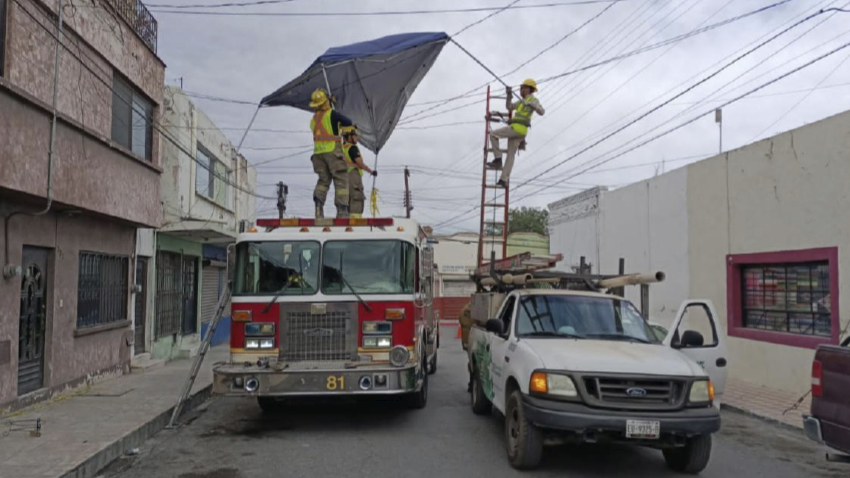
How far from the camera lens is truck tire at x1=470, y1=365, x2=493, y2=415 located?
947cm

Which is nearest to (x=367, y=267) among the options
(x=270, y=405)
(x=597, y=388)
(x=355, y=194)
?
(x=270, y=405)

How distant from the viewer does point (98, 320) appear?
12.0 metres

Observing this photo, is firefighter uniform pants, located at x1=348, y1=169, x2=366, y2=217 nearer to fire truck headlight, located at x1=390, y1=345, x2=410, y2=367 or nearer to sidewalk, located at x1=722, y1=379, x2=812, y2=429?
fire truck headlight, located at x1=390, y1=345, x2=410, y2=367

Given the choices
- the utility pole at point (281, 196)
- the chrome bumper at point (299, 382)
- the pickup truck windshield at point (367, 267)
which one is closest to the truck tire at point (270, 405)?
the chrome bumper at point (299, 382)

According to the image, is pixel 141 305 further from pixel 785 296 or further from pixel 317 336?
pixel 785 296

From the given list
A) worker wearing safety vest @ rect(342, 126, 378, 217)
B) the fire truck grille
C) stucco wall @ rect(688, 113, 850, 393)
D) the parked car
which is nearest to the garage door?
worker wearing safety vest @ rect(342, 126, 378, 217)

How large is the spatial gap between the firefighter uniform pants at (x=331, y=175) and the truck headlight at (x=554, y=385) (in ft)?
18.4

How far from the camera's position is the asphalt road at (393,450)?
22.0 ft

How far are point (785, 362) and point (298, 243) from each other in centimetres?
834

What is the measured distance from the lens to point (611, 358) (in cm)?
637

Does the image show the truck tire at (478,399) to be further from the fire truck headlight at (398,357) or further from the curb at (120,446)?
the curb at (120,446)

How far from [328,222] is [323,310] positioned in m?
1.15

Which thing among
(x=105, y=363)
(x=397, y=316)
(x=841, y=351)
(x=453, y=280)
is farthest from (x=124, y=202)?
(x=453, y=280)

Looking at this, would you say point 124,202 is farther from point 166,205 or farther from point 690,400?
point 690,400
